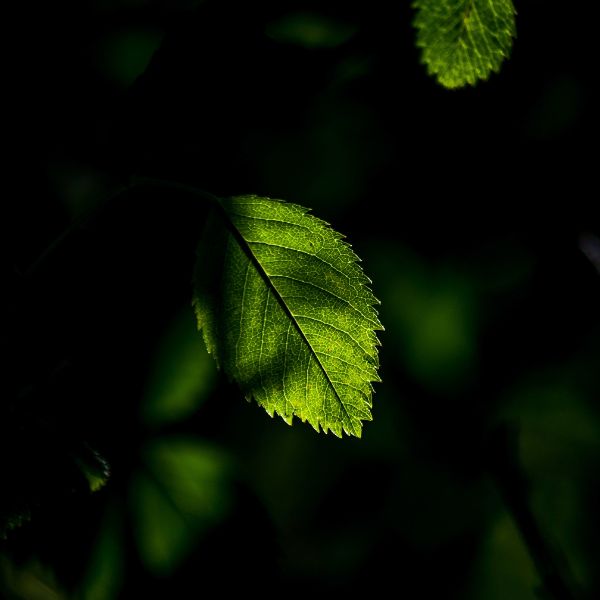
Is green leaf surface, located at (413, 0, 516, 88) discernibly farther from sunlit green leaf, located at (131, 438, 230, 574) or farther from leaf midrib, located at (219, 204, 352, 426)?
sunlit green leaf, located at (131, 438, 230, 574)

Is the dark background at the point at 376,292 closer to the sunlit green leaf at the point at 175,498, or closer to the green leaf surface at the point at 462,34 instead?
the sunlit green leaf at the point at 175,498

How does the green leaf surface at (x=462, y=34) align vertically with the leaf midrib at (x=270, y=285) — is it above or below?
above

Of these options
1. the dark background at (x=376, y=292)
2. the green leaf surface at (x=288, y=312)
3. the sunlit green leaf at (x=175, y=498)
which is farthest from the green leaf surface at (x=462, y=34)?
the sunlit green leaf at (x=175, y=498)

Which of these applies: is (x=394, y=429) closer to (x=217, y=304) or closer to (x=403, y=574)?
(x=403, y=574)

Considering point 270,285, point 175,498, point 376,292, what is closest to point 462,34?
point 270,285

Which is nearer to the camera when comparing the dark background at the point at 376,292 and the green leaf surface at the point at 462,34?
the green leaf surface at the point at 462,34

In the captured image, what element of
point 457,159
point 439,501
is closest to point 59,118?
point 457,159

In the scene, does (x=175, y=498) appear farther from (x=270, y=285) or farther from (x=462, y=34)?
(x=462, y=34)
